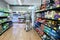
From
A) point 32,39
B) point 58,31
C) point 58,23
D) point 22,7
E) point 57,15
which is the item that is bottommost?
point 32,39

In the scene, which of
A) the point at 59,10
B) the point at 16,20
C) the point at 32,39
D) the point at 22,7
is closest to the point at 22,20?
the point at 16,20

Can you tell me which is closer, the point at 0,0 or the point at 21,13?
the point at 0,0

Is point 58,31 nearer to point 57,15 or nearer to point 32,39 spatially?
point 57,15

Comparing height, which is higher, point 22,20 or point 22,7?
point 22,7

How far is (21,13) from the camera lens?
18.6 meters

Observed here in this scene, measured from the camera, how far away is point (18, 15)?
1866 cm

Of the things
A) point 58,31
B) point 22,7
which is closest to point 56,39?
point 58,31

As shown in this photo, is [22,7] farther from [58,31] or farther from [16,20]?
[58,31]

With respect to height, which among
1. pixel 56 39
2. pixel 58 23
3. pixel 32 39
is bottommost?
pixel 32 39

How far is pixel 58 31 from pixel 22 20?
1504 cm

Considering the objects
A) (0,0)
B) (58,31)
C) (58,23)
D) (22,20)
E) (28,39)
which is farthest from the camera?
(22,20)

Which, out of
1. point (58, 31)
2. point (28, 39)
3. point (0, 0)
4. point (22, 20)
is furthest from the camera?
point (22, 20)

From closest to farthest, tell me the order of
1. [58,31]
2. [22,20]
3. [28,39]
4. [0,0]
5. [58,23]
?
[58,31], [58,23], [28,39], [0,0], [22,20]

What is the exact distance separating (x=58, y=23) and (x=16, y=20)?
1511 centimetres
